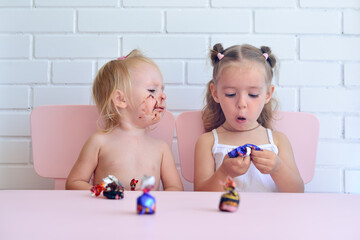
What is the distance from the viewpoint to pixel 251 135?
4.82 ft

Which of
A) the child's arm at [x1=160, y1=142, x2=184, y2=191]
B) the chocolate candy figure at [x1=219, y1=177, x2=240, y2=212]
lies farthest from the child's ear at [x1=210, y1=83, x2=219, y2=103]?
the chocolate candy figure at [x1=219, y1=177, x2=240, y2=212]

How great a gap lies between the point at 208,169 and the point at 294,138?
0.35 metres

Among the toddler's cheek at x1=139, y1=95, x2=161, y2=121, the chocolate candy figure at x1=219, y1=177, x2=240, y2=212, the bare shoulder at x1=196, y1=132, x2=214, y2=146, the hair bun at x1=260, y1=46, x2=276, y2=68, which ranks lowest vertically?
the chocolate candy figure at x1=219, y1=177, x2=240, y2=212

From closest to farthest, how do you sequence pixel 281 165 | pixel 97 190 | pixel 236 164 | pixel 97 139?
pixel 97 190, pixel 236 164, pixel 281 165, pixel 97 139

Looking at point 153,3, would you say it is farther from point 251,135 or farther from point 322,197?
point 322,197

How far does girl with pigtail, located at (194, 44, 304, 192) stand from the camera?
52.4 inches

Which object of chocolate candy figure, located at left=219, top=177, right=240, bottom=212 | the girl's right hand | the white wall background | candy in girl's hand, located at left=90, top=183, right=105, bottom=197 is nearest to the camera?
chocolate candy figure, located at left=219, top=177, right=240, bottom=212

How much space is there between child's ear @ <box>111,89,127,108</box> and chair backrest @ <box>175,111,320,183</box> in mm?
201

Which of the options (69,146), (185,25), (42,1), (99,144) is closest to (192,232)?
(99,144)

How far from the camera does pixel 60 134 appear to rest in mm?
1460

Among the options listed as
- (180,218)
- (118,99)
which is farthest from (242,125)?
(180,218)

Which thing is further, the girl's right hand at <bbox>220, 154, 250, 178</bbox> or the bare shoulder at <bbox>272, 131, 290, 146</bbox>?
the bare shoulder at <bbox>272, 131, 290, 146</bbox>

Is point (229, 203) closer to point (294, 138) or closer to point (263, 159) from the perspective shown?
point (263, 159)

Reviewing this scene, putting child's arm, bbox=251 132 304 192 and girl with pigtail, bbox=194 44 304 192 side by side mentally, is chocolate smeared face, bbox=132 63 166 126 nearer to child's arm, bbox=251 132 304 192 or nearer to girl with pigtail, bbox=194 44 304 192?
girl with pigtail, bbox=194 44 304 192
